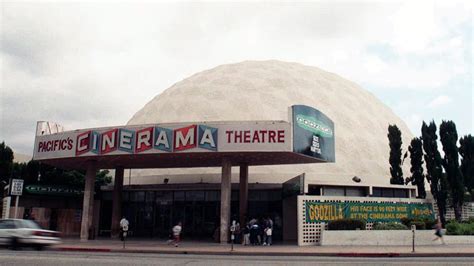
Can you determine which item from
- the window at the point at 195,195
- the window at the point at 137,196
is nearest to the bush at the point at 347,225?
the window at the point at 195,195

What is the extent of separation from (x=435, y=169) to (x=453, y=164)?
61.8 inches

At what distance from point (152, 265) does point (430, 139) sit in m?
30.5

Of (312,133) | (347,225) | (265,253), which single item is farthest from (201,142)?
(347,225)

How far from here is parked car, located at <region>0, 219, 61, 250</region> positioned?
70.3 ft

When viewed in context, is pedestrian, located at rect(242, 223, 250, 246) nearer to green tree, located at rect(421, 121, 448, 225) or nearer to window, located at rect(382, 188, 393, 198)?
window, located at rect(382, 188, 393, 198)

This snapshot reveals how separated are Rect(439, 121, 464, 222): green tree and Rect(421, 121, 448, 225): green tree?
2.35 feet

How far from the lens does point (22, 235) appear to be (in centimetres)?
2142

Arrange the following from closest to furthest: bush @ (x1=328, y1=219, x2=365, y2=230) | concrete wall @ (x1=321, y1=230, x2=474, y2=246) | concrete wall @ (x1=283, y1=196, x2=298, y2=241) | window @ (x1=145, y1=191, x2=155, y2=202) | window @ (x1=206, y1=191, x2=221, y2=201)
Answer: concrete wall @ (x1=321, y1=230, x2=474, y2=246), bush @ (x1=328, y1=219, x2=365, y2=230), concrete wall @ (x1=283, y1=196, x2=298, y2=241), window @ (x1=206, y1=191, x2=221, y2=201), window @ (x1=145, y1=191, x2=155, y2=202)

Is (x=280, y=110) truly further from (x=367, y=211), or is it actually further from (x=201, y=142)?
(x=201, y=142)

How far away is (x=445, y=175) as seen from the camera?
37.6m

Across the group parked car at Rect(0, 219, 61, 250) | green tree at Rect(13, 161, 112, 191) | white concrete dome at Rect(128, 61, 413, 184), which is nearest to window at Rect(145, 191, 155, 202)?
white concrete dome at Rect(128, 61, 413, 184)

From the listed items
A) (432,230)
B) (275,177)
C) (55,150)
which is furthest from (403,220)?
(55,150)

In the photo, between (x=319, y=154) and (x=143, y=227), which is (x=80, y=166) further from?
(x=319, y=154)

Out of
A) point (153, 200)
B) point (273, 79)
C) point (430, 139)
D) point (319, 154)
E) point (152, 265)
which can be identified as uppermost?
point (273, 79)
